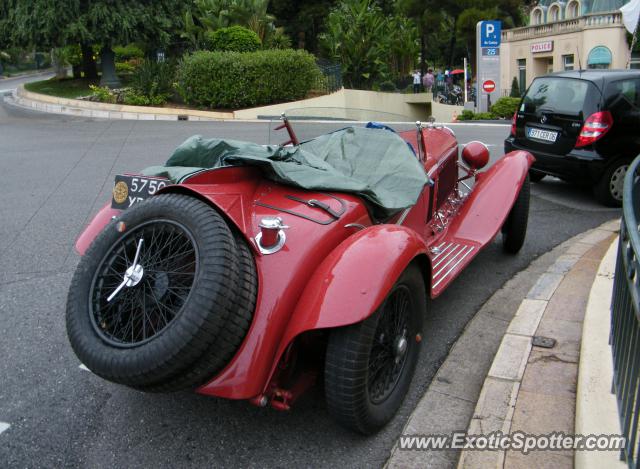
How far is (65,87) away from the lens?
938 inches

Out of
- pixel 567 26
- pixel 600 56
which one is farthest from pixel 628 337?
pixel 567 26

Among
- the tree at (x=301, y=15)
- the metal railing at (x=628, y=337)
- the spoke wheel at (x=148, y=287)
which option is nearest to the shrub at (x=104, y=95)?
the tree at (x=301, y=15)

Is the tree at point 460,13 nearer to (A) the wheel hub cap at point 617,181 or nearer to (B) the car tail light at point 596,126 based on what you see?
(B) the car tail light at point 596,126

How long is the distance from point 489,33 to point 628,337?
20.7m

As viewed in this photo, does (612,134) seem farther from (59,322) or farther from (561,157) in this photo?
(59,322)

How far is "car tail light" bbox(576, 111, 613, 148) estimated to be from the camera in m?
6.98

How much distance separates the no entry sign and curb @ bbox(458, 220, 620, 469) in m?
17.3

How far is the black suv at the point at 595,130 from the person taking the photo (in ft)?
23.0

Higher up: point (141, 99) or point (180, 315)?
point (141, 99)

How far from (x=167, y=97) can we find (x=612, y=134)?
1581 centimetres

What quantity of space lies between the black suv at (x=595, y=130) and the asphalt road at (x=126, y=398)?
419 mm

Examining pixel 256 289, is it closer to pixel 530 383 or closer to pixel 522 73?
pixel 530 383

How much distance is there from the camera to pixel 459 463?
105 inches

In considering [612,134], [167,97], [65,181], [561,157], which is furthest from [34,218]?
[167,97]
